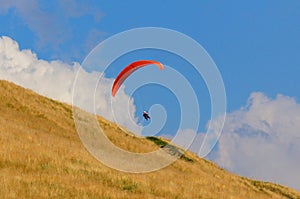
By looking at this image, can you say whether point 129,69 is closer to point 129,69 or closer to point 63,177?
point 129,69

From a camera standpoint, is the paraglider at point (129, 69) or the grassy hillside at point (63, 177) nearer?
the grassy hillside at point (63, 177)

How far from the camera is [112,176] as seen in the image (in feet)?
55.0

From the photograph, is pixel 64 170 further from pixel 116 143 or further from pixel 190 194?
pixel 116 143

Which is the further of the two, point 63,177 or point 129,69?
point 129,69

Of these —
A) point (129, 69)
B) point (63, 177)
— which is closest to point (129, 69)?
point (129, 69)

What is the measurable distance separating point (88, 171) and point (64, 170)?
3.62 feet

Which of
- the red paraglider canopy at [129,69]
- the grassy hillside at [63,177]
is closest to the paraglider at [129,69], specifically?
the red paraglider canopy at [129,69]

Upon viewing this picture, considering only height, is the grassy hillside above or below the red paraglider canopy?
below

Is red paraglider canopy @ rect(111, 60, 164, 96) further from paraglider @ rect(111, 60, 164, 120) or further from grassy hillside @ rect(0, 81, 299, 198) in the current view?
grassy hillside @ rect(0, 81, 299, 198)

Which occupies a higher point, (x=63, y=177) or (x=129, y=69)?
(x=129, y=69)

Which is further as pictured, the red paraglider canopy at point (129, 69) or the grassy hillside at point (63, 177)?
the red paraglider canopy at point (129, 69)

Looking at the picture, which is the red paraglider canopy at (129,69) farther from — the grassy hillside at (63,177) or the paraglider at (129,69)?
the grassy hillside at (63,177)

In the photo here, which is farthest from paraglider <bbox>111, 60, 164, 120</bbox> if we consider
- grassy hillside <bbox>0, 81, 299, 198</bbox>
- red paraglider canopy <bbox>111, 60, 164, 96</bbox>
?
grassy hillside <bbox>0, 81, 299, 198</bbox>

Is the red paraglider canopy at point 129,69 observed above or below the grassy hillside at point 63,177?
above
